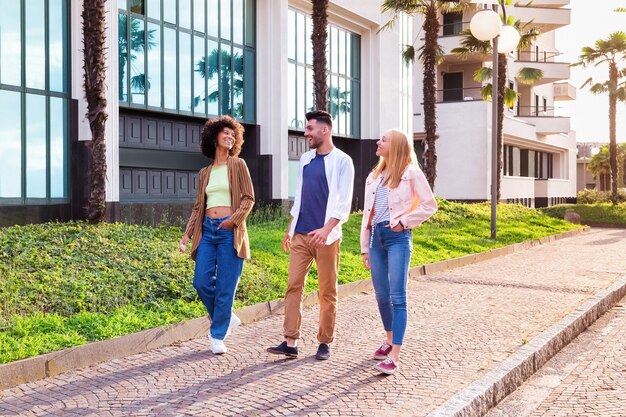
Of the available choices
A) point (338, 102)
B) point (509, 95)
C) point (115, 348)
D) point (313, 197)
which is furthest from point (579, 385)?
point (509, 95)

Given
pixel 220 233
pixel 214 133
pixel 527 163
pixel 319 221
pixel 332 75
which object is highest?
pixel 332 75

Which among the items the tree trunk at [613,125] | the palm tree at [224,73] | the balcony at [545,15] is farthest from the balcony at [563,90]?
the palm tree at [224,73]

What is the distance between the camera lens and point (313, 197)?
5.97m

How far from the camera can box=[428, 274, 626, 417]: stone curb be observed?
476 centimetres

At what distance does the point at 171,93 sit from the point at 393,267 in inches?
558

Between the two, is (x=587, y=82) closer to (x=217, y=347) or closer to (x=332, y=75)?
(x=332, y=75)

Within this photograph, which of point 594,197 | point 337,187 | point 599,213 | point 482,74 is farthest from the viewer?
point 594,197

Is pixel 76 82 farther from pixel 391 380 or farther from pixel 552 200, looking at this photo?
pixel 552 200

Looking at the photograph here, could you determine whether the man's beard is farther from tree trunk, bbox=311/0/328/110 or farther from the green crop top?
tree trunk, bbox=311/0/328/110

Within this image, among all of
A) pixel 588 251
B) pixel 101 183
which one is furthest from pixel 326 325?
pixel 588 251

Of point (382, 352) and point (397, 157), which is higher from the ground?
point (397, 157)

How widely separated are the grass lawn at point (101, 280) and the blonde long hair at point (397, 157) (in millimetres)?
2642

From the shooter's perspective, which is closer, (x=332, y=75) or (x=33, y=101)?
(x=33, y=101)

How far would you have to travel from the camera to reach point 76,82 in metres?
15.6
